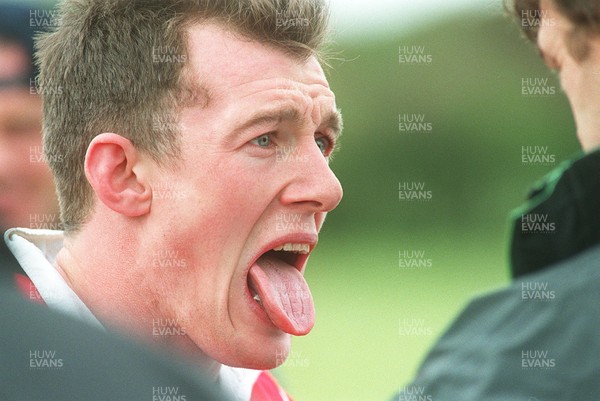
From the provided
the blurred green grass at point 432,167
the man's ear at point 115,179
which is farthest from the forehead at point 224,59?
the blurred green grass at point 432,167

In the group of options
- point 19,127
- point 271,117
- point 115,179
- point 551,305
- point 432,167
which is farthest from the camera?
point 432,167

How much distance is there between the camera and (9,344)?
518 mm

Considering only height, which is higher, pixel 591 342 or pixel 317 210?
pixel 591 342

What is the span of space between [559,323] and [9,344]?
81 centimetres

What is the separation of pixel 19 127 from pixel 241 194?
95cm

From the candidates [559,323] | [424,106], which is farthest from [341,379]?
[559,323]

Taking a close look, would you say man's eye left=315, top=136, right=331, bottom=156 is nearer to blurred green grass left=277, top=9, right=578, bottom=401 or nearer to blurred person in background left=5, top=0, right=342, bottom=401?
blurred person in background left=5, top=0, right=342, bottom=401

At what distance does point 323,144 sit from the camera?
265 centimetres

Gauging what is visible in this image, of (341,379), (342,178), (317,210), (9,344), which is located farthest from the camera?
(342,178)

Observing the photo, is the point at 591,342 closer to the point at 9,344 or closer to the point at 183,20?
the point at 9,344

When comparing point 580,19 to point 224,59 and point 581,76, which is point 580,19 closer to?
point 581,76

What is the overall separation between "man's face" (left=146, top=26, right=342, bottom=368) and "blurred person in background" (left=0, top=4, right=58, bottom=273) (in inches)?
28.6

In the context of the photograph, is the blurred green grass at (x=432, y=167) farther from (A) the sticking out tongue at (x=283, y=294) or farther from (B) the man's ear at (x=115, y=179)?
(B) the man's ear at (x=115, y=179)

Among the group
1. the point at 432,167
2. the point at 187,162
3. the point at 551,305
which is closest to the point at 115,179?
the point at 187,162
